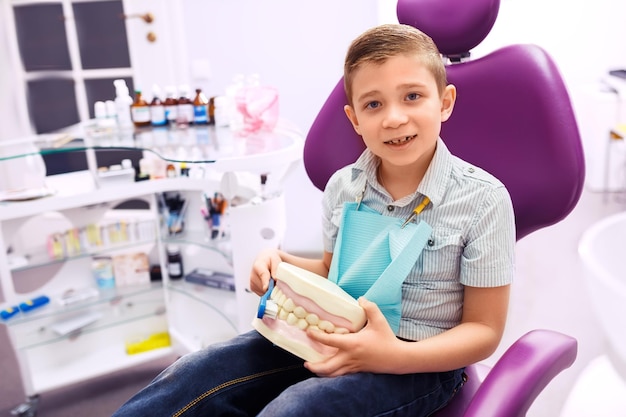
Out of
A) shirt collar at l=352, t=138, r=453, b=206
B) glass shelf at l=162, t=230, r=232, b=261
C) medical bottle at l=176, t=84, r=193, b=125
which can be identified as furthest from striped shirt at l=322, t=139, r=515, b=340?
medical bottle at l=176, t=84, r=193, b=125

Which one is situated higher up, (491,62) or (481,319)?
(491,62)

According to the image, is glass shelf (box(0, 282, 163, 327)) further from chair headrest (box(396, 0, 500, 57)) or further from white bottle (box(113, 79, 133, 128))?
chair headrest (box(396, 0, 500, 57))

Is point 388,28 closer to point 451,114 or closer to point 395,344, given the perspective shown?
point 451,114

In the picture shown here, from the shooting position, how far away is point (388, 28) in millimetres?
998

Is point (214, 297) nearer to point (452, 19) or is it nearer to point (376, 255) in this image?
point (376, 255)

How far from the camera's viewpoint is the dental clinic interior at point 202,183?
108 cm

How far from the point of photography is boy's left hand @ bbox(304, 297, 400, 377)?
901mm

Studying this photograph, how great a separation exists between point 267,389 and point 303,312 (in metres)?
0.18

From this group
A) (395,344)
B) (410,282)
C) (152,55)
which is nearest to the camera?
(395,344)

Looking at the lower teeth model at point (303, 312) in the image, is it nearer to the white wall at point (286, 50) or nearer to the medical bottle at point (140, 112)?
the medical bottle at point (140, 112)

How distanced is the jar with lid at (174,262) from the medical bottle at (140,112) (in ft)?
1.55

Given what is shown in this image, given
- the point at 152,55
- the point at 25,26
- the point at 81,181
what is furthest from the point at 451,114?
the point at 25,26

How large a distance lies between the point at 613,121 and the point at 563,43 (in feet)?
1.93

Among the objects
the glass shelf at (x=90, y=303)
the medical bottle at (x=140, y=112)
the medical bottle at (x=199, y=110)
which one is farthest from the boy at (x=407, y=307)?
the glass shelf at (x=90, y=303)
